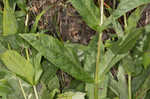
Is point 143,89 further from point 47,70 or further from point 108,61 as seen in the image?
point 47,70

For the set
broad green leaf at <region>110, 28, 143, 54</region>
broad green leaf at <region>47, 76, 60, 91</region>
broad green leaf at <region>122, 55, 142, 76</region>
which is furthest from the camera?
broad green leaf at <region>47, 76, 60, 91</region>

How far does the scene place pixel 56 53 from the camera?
0.64 m

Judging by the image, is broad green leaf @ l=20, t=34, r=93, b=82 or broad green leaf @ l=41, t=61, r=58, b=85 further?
broad green leaf @ l=41, t=61, r=58, b=85

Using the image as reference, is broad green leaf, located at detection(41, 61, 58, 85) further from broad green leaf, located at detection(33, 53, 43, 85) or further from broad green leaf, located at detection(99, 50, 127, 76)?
broad green leaf, located at detection(99, 50, 127, 76)

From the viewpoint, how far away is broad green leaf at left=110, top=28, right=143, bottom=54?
0.58 m

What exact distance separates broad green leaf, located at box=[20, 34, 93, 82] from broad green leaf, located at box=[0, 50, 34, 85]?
79mm

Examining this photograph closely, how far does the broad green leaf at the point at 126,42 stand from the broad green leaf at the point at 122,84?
0.12 m

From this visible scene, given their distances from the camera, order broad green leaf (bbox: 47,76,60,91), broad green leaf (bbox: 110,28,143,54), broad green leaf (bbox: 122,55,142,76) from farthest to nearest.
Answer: broad green leaf (bbox: 47,76,60,91)
broad green leaf (bbox: 122,55,142,76)
broad green leaf (bbox: 110,28,143,54)

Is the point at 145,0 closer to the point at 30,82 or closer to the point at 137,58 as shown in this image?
the point at 137,58

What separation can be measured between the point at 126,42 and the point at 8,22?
0.32 m

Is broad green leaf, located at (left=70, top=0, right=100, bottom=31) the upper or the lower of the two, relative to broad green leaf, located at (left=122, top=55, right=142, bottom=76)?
upper

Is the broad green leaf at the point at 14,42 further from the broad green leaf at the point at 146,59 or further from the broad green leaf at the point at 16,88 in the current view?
the broad green leaf at the point at 146,59

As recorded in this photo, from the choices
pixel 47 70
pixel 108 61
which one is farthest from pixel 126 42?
pixel 47 70

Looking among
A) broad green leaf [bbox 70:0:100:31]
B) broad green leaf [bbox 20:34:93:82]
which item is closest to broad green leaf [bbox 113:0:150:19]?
broad green leaf [bbox 70:0:100:31]
